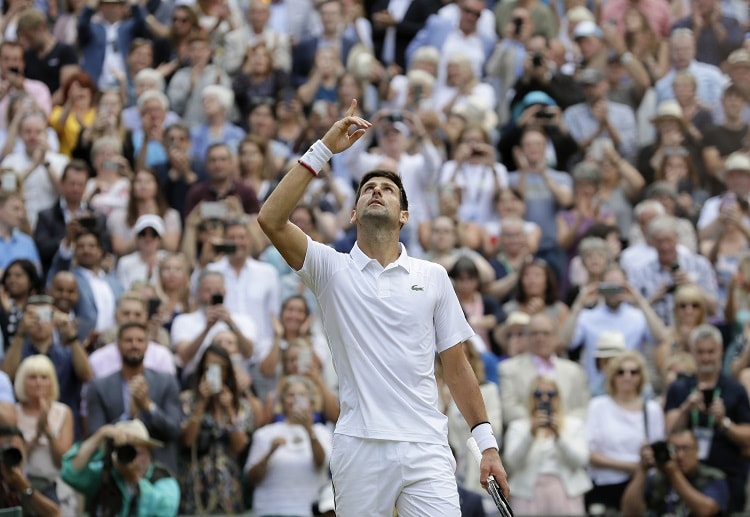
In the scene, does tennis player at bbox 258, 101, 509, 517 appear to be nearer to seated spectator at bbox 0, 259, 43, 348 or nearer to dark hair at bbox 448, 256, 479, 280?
seated spectator at bbox 0, 259, 43, 348

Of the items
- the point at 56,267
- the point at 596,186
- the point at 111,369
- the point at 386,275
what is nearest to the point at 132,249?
the point at 56,267

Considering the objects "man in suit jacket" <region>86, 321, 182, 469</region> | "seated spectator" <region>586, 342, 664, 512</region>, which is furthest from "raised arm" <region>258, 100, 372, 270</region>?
"seated spectator" <region>586, 342, 664, 512</region>

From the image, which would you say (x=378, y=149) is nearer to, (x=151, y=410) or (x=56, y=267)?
(x=56, y=267)

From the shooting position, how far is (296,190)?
7.96m

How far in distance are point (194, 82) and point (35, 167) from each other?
8.52 feet

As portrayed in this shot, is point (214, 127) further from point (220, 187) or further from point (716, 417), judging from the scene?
point (716, 417)

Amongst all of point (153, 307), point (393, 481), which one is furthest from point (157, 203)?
point (393, 481)

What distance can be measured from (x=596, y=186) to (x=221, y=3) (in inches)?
194

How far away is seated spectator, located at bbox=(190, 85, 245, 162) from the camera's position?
16.9 m

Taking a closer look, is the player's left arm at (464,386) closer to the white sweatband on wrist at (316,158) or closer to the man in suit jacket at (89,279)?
the white sweatband on wrist at (316,158)

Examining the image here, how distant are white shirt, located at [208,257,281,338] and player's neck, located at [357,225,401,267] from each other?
6118mm

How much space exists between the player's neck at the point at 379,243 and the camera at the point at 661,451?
477 cm

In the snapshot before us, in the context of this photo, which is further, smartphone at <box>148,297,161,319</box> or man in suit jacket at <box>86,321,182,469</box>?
smartphone at <box>148,297,161,319</box>

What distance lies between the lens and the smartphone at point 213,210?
14984 mm
